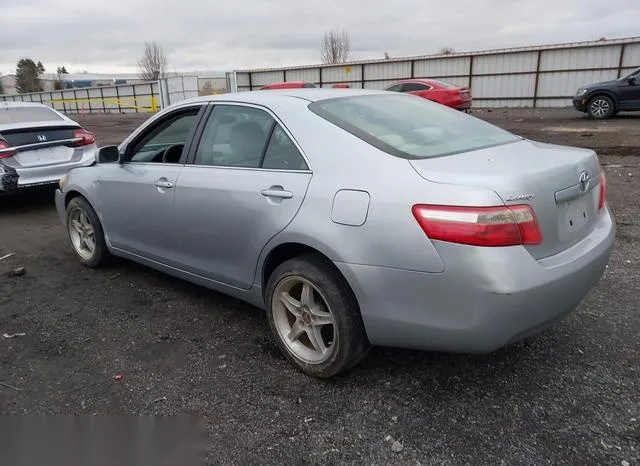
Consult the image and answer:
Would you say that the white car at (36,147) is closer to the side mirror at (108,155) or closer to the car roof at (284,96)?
the side mirror at (108,155)

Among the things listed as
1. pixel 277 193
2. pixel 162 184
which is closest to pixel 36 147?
pixel 162 184

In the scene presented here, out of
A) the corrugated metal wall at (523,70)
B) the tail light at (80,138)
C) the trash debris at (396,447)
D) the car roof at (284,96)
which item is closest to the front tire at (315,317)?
the trash debris at (396,447)

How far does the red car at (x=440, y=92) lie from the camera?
18406 millimetres

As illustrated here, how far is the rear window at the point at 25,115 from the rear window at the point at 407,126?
220 inches

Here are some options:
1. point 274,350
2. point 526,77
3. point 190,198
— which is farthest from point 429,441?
point 526,77

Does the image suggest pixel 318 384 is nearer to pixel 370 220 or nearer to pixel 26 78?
pixel 370 220

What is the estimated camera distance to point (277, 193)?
291cm

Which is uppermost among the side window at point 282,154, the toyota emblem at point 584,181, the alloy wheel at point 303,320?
the side window at point 282,154

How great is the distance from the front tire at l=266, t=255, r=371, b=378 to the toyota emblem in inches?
50.7

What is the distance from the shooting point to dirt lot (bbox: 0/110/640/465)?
239cm

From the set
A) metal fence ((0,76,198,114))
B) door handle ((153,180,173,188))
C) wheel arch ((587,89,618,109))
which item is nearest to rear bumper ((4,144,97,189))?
door handle ((153,180,173,188))

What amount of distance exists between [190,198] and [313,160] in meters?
1.04

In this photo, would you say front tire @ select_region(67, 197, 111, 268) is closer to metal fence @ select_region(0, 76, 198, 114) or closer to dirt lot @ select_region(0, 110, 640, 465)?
dirt lot @ select_region(0, 110, 640, 465)

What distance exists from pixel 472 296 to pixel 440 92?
17.4 m
